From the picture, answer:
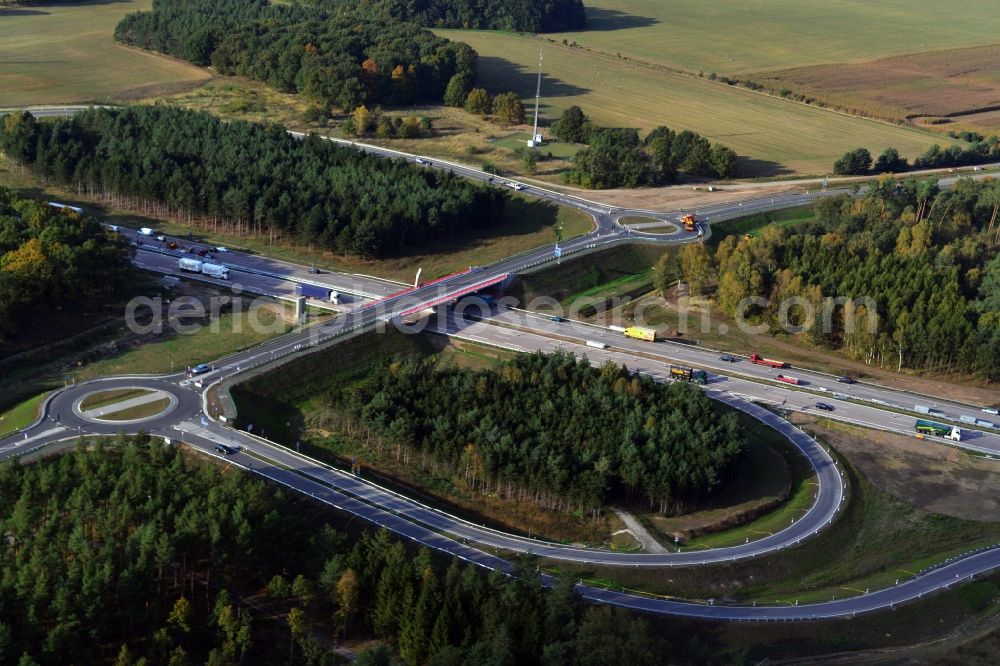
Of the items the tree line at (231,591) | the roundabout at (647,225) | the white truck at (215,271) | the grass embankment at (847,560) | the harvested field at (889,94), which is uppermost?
the harvested field at (889,94)

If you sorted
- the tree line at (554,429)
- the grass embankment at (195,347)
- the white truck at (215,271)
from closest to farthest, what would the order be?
the tree line at (554,429)
the grass embankment at (195,347)
the white truck at (215,271)

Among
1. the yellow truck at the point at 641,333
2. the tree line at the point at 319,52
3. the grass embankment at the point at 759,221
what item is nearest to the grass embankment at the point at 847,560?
A: the yellow truck at the point at 641,333

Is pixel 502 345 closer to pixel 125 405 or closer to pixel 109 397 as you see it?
pixel 125 405

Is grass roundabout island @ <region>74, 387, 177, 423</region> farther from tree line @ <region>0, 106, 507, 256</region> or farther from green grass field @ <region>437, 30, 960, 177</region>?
green grass field @ <region>437, 30, 960, 177</region>

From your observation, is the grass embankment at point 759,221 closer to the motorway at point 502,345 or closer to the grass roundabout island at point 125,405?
the motorway at point 502,345

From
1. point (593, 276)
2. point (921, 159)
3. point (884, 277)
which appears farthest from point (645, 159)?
point (884, 277)

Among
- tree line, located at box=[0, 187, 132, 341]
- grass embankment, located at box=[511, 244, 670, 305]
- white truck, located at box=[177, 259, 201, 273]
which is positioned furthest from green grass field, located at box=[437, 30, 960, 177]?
tree line, located at box=[0, 187, 132, 341]

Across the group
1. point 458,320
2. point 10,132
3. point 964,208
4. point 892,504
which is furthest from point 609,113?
point 892,504
